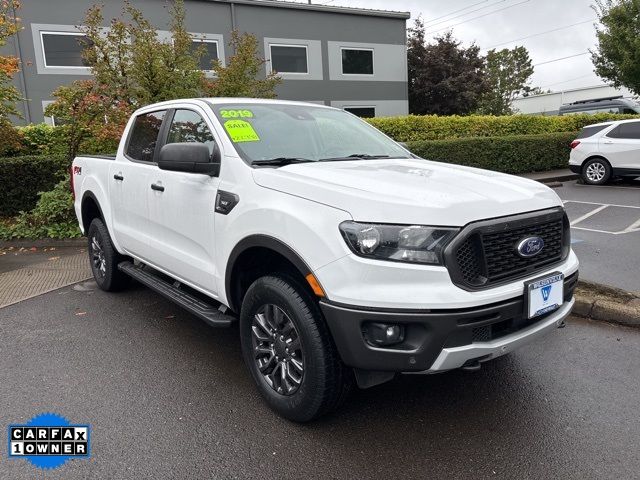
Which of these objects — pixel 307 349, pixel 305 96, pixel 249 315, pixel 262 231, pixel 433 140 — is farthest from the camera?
pixel 305 96

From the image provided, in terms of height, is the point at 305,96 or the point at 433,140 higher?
the point at 305,96

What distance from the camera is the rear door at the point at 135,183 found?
430 centimetres

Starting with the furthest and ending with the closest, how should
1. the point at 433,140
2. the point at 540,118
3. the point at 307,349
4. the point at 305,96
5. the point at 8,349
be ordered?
the point at 305,96 < the point at 540,118 < the point at 433,140 < the point at 8,349 < the point at 307,349

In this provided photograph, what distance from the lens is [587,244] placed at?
22.6 ft

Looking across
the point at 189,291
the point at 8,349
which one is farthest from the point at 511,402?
the point at 8,349

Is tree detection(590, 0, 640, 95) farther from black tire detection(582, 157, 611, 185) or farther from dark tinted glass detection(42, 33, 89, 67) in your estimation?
dark tinted glass detection(42, 33, 89, 67)

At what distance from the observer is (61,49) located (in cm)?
1662

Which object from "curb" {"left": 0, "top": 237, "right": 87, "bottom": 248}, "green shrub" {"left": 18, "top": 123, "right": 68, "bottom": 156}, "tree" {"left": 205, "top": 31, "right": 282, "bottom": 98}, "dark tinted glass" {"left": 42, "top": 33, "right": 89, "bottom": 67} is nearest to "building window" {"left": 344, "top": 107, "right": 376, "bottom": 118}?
"dark tinted glass" {"left": 42, "top": 33, "right": 89, "bottom": 67}

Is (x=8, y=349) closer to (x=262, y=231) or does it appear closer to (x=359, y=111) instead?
(x=262, y=231)

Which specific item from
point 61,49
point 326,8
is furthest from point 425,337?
point 326,8

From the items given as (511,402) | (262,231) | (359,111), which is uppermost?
(359,111)

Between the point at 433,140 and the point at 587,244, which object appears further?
the point at 433,140

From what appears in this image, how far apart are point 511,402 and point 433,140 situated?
10.9 m

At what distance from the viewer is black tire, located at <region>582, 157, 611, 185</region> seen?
12391 millimetres
